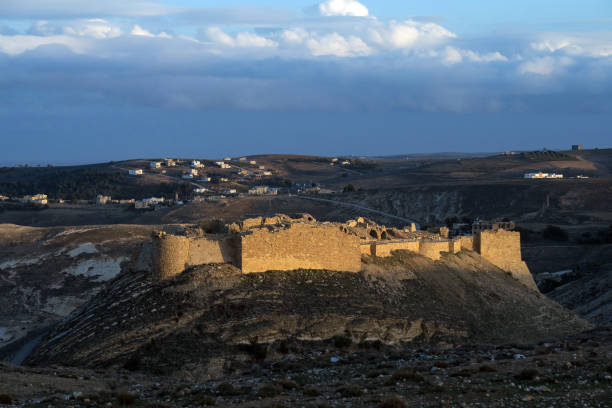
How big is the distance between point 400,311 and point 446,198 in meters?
71.1

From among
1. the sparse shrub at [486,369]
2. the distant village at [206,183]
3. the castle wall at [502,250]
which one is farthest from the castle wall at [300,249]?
the distant village at [206,183]

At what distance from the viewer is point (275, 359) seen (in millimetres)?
20047

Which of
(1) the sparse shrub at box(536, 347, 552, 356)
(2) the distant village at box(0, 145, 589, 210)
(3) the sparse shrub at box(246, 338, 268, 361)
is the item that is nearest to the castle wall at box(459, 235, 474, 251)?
(1) the sparse shrub at box(536, 347, 552, 356)

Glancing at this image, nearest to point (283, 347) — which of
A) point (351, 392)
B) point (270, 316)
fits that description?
point (270, 316)

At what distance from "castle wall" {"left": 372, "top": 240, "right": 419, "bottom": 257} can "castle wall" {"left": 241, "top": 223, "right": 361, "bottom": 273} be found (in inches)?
77.6

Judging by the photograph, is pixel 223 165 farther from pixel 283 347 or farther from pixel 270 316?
pixel 283 347

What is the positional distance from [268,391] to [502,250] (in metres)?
21.5

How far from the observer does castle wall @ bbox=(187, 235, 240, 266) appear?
931 inches

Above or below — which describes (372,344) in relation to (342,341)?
below

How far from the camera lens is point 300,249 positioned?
24375 mm

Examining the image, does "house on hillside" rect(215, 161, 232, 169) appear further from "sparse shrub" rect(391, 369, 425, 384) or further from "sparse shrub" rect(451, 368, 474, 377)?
"sparse shrub" rect(391, 369, 425, 384)

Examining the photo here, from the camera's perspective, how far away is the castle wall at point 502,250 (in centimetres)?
3300

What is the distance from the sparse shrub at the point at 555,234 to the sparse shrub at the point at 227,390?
5637 cm

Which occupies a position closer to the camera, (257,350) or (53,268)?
(257,350)
